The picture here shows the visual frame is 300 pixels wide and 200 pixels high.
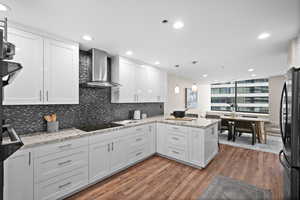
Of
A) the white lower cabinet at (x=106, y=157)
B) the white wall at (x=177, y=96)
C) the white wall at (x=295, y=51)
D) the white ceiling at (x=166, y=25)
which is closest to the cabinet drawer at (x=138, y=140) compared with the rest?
the white lower cabinet at (x=106, y=157)

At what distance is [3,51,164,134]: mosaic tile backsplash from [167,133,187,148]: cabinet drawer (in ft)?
4.19

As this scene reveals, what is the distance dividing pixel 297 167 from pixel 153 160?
2397 millimetres

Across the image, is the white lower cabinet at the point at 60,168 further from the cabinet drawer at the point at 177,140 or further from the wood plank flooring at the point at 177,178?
the cabinet drawer at the point at 177,140

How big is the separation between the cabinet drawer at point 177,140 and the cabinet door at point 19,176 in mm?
2471

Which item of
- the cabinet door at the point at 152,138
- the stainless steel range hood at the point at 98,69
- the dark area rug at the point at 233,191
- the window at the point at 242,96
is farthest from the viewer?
the window at the point at 242,96

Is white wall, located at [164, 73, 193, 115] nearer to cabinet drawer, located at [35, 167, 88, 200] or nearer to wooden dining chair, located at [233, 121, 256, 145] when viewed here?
wooden dining chair, located at [233, 121, 256, 145]

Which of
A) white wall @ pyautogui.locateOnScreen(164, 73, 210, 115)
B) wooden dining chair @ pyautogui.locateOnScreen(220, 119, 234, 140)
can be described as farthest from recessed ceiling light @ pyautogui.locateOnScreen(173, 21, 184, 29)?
wooden dining chair @ pyautogui.locateOnScreen(220, 119, 234, 140)

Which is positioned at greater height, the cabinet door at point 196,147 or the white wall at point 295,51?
the white wall at point 295,51

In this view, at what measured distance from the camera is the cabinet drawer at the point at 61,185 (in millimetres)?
1651

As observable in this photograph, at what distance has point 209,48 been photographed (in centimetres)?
261

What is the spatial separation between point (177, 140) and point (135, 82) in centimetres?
174

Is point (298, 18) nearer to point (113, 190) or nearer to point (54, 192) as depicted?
point (113, 190)

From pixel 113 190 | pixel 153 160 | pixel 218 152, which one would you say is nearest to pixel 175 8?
pixel 113 190

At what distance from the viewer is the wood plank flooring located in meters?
1.96
